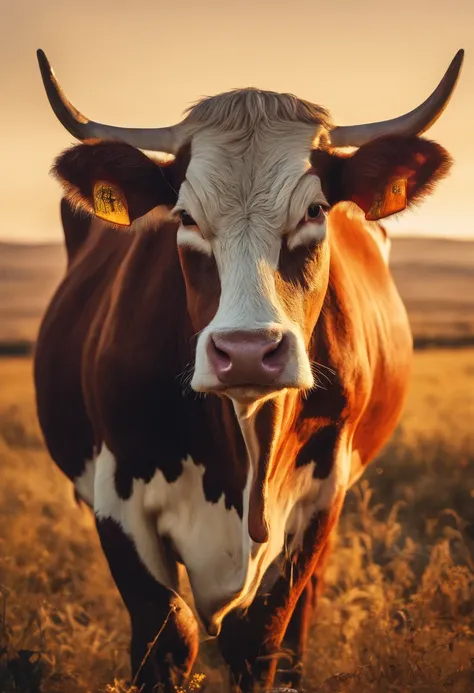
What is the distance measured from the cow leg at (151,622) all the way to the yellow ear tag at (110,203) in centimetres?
116

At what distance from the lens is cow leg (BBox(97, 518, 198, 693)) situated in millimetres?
4191

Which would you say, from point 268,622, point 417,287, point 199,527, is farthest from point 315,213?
point 417,287

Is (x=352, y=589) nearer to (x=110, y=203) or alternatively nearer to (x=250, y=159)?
(x=110, y=203)

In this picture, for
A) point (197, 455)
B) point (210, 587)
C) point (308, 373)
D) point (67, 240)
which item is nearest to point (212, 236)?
point (308, 373)

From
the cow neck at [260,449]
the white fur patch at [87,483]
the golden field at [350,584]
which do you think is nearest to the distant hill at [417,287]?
the golden field at [350,584]

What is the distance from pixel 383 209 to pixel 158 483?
4.36 ft

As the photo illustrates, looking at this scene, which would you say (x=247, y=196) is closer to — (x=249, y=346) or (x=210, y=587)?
(x=249, y=346)

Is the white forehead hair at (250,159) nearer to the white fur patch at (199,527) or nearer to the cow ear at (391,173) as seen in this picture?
the cow ear at (391,173)

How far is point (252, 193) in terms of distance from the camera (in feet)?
12.1

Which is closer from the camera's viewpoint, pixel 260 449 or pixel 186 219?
pixel 186 219

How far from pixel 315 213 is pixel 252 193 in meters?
0.25

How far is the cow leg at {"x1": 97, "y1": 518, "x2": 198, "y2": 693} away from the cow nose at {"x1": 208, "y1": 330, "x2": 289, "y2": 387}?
1.22 m

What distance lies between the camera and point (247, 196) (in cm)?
369

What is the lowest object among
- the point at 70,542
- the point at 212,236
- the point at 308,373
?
the point at 70,542
